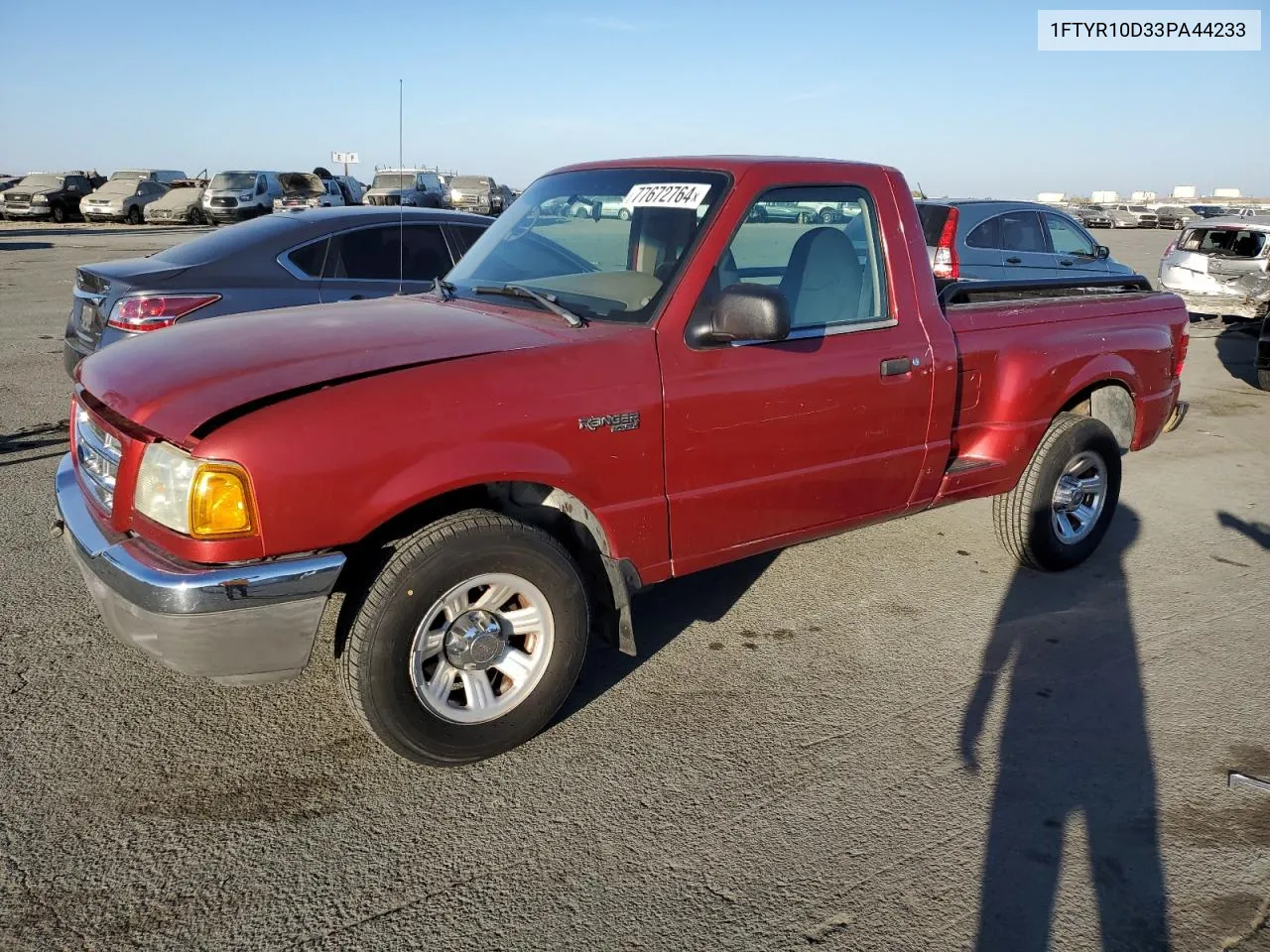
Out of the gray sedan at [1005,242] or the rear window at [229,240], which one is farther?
the gray sedan at [1005,242]

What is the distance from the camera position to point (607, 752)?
3350 millimetres

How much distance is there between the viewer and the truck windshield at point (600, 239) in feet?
11.8

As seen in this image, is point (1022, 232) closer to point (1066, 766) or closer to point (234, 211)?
point (1066, 766)

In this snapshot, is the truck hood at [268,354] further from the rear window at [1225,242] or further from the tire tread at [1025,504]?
the rear window at [1225,242]

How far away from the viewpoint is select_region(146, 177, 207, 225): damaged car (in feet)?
109

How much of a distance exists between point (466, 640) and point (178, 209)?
3470 centimetres

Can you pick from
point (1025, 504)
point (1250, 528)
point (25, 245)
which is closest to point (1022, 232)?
point (1250, 528)

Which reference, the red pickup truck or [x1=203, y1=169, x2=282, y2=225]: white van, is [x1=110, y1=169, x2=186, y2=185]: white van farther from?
the red pickup truck

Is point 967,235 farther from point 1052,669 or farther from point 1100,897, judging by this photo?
point 1100,897

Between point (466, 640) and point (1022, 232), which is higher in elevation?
point (1022, 232)

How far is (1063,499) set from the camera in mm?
5066

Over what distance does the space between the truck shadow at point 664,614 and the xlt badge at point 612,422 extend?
1091 mm

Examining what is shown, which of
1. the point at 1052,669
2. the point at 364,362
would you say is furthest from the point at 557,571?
the point at 1052,669

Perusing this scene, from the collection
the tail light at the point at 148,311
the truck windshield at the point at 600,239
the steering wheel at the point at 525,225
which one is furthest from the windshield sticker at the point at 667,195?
the tail light at the point at 148,311
